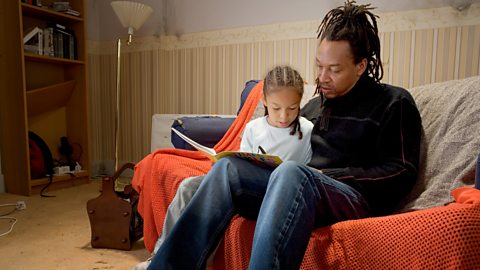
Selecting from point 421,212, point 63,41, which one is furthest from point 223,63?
point 421,212

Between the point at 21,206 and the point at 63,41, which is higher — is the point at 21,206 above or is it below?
below

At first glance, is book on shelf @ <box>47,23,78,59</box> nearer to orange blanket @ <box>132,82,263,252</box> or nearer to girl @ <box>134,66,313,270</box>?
orange blanket @ <box>132,82,263,252</box>

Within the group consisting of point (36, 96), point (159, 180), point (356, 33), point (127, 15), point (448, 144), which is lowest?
point (159, 180)

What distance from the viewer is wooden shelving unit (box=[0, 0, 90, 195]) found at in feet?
7.91

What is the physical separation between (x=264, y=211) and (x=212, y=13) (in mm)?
2160

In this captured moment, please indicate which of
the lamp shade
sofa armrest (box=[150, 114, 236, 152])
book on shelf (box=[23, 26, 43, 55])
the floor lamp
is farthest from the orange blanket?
book on shelf (box=[23, 26, 43, 55])

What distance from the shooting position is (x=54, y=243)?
1.61m

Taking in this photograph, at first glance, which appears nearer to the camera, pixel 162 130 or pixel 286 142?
pixel 286 142

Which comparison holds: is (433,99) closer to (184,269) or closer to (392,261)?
(392,261)

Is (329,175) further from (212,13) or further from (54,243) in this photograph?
(212,13)

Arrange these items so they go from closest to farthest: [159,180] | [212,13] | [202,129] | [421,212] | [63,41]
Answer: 1. [421,212]
2. [159,180]
3. [202,129]
4. [212,13]
5. [63,41]

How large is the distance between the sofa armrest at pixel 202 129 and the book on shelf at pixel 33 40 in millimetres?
1529

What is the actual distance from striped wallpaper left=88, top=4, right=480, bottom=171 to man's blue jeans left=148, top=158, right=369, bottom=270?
1.36m

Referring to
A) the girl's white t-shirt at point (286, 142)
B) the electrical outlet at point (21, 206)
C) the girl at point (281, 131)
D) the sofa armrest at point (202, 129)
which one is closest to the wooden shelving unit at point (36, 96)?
the electrical outlet at point (21, 206)
